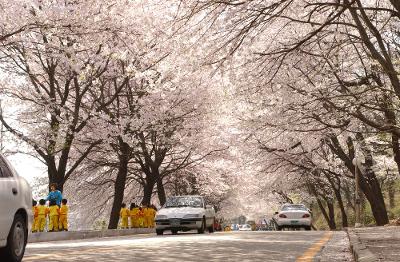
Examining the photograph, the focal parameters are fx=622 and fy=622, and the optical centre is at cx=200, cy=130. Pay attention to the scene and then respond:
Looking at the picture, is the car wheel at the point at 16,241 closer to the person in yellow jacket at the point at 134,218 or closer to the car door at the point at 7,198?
the car door at the point at 7,198

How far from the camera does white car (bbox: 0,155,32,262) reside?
295 inches

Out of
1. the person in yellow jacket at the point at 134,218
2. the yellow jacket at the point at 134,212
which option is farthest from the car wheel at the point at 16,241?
the person in yellow jacket at the point at 134,218

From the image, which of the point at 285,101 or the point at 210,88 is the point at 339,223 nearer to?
the point at 210,88

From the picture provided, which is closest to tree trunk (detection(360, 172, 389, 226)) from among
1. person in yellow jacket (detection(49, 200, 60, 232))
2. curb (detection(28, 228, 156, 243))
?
curb (detection(28, 228, 156, 243))

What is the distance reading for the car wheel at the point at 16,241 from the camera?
775 cm

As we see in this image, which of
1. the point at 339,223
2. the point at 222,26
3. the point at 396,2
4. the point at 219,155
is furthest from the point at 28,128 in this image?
the point at 339,223

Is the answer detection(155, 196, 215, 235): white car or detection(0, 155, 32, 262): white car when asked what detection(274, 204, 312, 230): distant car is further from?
detection(0, 155, 32, 262): white car

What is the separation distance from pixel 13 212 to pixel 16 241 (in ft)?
1.58

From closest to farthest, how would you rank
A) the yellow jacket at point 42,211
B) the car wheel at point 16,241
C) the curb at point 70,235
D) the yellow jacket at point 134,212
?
the car wheel at point 16,241
the curb at point 70,235
the yellow jacket at point 42,211
the yellow jacket at point 134,212

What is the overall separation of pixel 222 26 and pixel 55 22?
5586 mm

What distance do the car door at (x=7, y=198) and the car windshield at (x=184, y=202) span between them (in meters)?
14.2

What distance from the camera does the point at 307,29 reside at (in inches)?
815

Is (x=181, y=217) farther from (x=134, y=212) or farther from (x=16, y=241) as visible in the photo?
(x=16, y=241)

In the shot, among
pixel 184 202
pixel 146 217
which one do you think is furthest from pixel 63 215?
pixel 146 217
